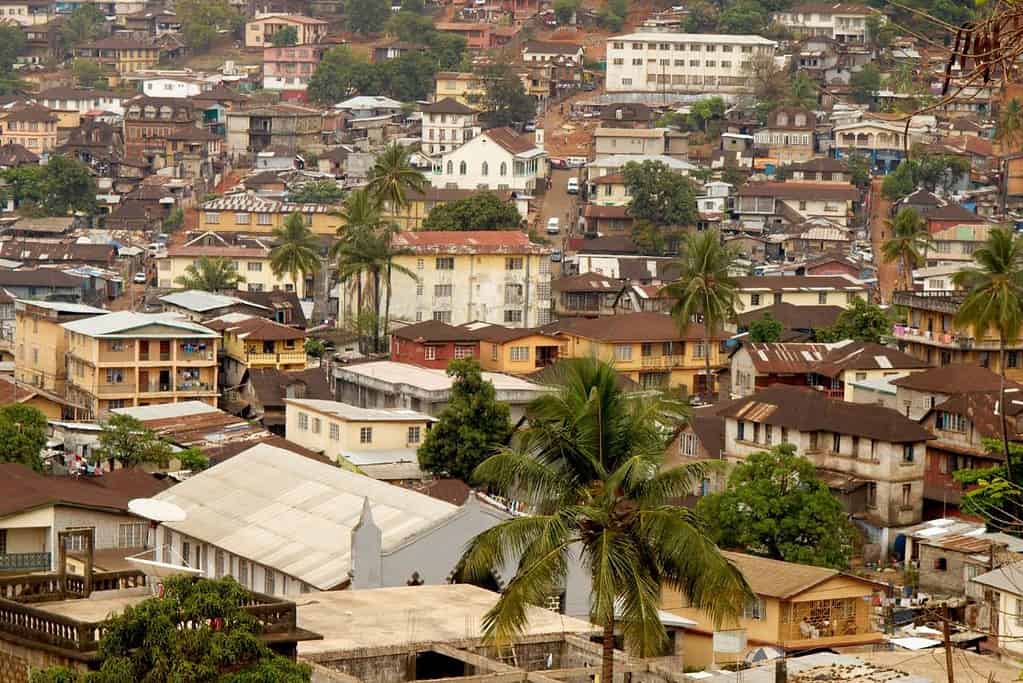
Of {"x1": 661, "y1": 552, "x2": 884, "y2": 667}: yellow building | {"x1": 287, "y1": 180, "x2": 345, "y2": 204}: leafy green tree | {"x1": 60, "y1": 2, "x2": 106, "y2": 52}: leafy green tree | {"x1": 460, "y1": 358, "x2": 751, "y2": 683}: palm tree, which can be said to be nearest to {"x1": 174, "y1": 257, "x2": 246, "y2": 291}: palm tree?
{"x1": 287, "y1": 180, "x2": 345, "y2": 204}: leafy green tree

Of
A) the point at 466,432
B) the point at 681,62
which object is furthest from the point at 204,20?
the point at 466,432

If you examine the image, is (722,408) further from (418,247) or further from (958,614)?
(418,247)

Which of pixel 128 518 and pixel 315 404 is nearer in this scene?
pixel 128 518

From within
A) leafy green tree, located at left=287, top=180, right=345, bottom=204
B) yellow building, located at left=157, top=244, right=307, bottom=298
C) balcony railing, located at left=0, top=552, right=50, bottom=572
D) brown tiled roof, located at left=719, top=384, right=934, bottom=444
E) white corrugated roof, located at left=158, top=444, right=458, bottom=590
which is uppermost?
white corrugated roof, located at left=158, top=444, right=458, bottom=590

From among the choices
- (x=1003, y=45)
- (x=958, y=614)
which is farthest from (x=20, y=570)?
(x=1003, y=45)

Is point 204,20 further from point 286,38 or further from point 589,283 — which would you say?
point 589,283

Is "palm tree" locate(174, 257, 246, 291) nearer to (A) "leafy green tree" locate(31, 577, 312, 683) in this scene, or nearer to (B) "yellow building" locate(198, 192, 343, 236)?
(B) "yellow building" locate(198, 192, 343, 236)
